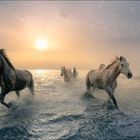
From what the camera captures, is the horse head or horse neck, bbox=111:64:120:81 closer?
the horse head

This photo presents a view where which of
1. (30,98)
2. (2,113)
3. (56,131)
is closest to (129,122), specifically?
(56,131)

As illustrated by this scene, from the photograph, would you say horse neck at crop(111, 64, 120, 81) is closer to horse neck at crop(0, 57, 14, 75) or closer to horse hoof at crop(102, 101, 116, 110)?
horse hoof at crop(102, 101, 116, 110)

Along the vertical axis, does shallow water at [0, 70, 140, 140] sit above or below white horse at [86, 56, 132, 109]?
below

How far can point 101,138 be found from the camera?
337 inches

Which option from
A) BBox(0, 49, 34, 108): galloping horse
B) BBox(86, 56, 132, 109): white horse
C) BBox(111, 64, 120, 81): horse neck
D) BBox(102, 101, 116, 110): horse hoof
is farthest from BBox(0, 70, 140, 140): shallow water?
BBox(111, 64, 120, 81): horse neck

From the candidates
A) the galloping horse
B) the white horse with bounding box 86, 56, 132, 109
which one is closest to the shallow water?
the galloping horse

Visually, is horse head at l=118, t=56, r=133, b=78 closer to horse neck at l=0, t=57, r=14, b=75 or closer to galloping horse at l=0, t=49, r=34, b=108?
galloping horse at l=0, t=49, r=34, b=108

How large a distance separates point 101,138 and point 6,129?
11.3 ft

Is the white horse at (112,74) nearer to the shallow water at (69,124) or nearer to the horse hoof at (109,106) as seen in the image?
the horse hoof at (109,106)

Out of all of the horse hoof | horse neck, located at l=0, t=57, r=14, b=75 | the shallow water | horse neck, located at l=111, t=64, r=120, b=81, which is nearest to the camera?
the shallow water

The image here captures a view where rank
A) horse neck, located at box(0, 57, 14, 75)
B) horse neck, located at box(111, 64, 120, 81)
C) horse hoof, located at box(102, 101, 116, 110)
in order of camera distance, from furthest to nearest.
A: horse neck, located at box(111, 64, 120, 81), horse hoof, located at box(102, 101, 116, 110), horse neck, located at box(0, 57, 14, 75)

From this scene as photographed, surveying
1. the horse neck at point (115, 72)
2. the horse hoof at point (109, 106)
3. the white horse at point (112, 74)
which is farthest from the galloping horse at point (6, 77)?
the horse neck at point (115, 72)

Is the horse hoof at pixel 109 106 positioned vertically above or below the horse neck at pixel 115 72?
below

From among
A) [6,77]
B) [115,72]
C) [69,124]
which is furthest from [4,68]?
[115,72]
